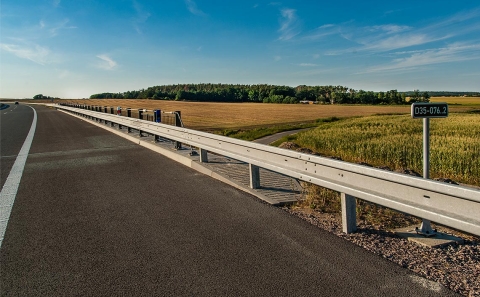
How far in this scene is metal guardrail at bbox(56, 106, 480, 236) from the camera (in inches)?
130

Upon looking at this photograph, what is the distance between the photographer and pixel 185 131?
9859mm

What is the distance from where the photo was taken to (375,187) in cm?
418

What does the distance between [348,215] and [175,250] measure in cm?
200

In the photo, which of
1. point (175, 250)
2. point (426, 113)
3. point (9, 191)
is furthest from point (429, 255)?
point (9, 191)

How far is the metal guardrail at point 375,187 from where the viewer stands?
10.8 feet

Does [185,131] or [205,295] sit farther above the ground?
[185,131]

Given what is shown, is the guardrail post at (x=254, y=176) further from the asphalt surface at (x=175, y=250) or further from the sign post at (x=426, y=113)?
the sign post at (x=426, y=113)

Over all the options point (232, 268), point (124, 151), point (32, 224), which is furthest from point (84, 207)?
point (124, 151)

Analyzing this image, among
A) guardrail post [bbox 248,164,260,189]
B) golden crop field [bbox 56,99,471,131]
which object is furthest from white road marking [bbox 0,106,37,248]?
golden crop field [bbox 56,99,471,131]

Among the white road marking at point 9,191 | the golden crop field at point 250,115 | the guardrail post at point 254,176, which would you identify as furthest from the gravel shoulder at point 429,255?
the golden crop field at point 250,115

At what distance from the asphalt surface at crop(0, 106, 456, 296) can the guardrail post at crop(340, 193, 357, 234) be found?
235 mm

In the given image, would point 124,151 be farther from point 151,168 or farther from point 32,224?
point 32,224

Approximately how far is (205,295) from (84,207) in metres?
3.36

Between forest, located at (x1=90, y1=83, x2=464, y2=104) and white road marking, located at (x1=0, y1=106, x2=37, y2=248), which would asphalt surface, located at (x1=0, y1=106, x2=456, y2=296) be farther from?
forest, located at (x1=90, y1=83, x2=464, y2=104)
